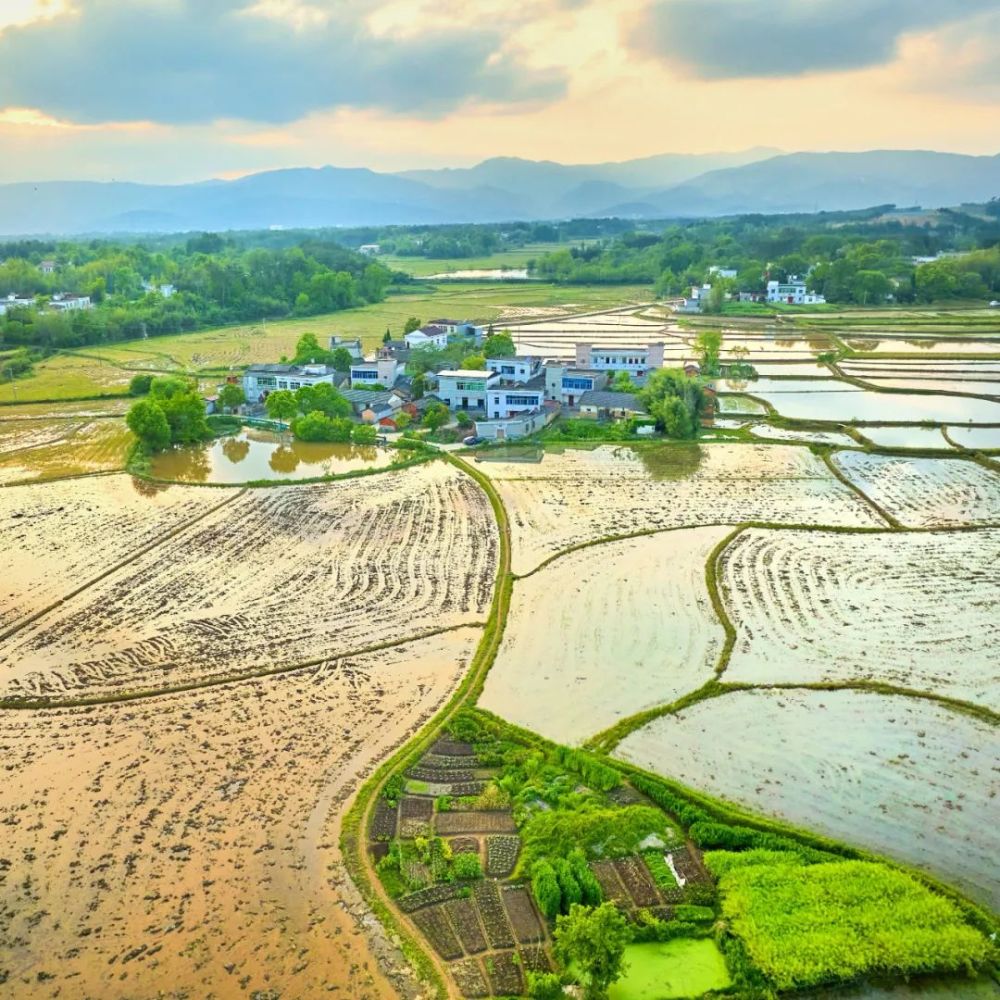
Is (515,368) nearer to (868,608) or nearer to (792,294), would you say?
(868,608)

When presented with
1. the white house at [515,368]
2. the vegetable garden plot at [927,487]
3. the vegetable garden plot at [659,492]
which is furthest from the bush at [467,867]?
the white house at [515,368]

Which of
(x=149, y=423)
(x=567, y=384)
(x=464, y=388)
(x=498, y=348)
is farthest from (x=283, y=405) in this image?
(x=498, y=348)

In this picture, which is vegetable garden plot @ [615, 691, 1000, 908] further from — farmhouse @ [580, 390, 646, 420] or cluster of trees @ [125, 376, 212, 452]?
cluster of trees @ [125, 376, 212, 452]

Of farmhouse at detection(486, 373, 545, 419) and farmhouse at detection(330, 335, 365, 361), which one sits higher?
farmhouse at detection(330, 335, 365, 361)

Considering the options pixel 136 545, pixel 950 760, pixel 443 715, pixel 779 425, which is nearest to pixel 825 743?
pixel 950 760

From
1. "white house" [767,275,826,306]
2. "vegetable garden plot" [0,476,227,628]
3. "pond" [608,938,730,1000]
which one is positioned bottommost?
"pond" [608,938,730,1000]

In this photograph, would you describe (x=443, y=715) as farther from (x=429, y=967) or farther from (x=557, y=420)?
(x=557, y=420)

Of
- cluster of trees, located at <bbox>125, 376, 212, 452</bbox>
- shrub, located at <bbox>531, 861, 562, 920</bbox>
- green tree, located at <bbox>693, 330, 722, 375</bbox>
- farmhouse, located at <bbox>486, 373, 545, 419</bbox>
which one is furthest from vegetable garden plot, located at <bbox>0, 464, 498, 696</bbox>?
green tree, located at <bbox>693, 330, 722, 375</bbox>
